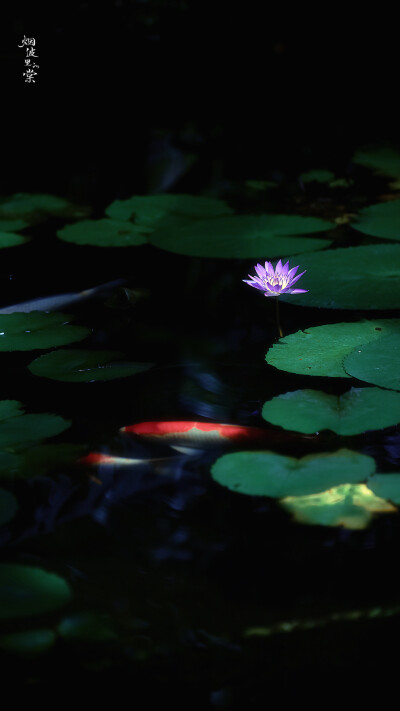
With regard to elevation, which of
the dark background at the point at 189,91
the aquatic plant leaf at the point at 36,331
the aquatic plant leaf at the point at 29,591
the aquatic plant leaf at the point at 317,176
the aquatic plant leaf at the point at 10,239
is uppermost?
the dark background at the point at 189,91

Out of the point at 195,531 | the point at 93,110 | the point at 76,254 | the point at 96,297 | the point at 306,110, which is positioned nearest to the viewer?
the point at 195,531

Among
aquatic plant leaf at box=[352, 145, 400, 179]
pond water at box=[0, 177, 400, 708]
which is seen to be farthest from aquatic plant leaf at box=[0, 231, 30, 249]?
aquatic plant leaf at box=[352, 145, 400, 179]

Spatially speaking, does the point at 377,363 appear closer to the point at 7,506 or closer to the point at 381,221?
the point at 7,506

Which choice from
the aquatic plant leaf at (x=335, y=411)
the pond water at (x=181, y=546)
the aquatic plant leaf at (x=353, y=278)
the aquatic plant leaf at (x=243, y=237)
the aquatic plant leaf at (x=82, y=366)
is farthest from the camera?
the aquatic plant leaf at (x=243, y=237)

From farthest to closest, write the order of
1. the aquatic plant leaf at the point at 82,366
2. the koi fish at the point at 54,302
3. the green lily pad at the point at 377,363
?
the koi fish at the point at 54,302
the aquatic plant leaf at the point at 82,366
the green lily pad at the point at 377,363

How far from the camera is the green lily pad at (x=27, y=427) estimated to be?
108 centimetres

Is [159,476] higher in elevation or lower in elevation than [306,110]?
lower

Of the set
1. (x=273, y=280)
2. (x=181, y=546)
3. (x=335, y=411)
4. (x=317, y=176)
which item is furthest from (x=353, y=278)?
(x=317, y=176)

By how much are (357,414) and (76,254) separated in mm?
1149

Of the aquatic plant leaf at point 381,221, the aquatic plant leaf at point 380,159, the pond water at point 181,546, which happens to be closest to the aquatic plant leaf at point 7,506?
the pond water at point 181,546

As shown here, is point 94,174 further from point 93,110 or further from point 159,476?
point 159,476

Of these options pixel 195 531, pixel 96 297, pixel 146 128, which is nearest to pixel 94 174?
pixel 146 128

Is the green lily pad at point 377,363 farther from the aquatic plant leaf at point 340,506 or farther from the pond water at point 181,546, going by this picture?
the aquatic plant leaf at point 340,506

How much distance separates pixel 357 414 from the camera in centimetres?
107
